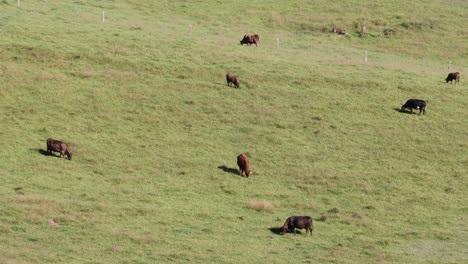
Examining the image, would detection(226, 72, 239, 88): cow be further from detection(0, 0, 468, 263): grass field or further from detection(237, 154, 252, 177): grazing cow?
detection(237, 154, 252, 177): grazing cow

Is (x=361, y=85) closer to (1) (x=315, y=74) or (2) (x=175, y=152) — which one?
(1) (x=315, y=74)

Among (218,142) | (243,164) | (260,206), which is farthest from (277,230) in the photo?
(218,142)

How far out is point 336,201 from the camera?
42.7m

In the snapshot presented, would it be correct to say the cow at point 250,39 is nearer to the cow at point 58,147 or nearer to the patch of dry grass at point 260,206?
the cow at point 58,147

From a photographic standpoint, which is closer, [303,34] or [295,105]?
[295,105]

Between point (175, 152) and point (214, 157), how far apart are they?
180 centimetres

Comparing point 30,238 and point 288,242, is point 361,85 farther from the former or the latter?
point 30,238

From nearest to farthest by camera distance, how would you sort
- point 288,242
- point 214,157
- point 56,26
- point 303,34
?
point 288,242 < point 214,157 < point 56,26 < point 303,34

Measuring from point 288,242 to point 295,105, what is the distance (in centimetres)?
1831

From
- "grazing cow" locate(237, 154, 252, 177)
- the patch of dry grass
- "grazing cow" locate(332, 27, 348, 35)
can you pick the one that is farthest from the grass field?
"grazing cow" locate(332, 27, 348, 35)

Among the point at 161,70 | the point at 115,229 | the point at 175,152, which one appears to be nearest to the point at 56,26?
the point at 161,70

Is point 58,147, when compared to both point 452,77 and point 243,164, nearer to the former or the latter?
point 243,164

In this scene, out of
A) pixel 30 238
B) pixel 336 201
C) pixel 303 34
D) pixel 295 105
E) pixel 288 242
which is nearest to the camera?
pixel 30 238

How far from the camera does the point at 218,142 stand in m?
48.6
